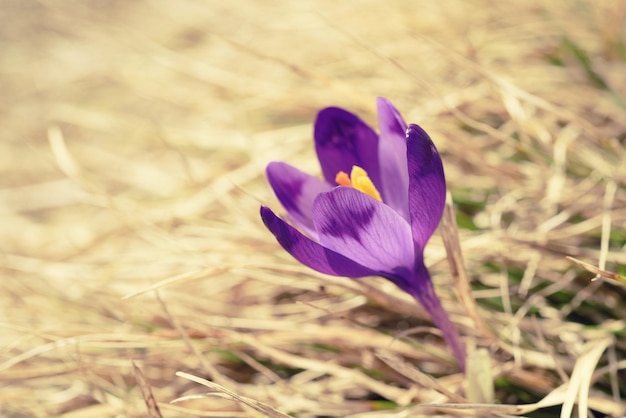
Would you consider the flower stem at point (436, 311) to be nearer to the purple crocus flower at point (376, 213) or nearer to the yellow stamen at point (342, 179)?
the purple crocus flower at point (376, 213)

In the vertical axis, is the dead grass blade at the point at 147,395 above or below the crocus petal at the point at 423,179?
below

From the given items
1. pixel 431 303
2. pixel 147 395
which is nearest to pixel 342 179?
pixel 431 303

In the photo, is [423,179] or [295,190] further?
[295,190]

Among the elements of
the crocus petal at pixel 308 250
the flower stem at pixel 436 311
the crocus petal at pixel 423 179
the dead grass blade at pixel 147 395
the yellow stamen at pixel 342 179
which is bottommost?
the dead grass blade at pixel 147 395

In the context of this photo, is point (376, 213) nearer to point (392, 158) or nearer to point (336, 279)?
point (392, 158)

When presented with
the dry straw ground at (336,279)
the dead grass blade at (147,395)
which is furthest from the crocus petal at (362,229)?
the dead grass blade at (147,395)

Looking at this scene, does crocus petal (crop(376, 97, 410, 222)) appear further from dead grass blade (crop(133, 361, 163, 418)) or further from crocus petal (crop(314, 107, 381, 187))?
dead grass blade (crop(133, 361, 163, 418))

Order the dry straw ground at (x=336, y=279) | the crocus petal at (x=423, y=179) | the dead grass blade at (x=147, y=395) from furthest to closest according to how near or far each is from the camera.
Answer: the dry straw ground at (x=336, y=279) < the dead grass blade at (x=147, y=395) < the crocus petal at (x=423, y=179)
